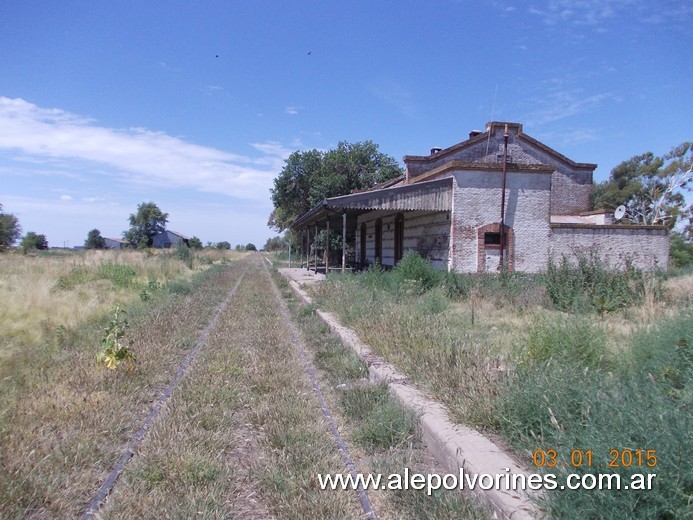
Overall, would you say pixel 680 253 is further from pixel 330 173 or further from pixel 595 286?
pixel 330 173

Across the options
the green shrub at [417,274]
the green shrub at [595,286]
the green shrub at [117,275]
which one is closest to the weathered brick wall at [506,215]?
the green shrub at [417,274]

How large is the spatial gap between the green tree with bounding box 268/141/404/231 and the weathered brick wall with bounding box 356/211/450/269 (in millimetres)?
11309

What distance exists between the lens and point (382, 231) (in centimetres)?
2566

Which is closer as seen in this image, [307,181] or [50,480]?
[50,480]

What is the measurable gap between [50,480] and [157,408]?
1.65 meters

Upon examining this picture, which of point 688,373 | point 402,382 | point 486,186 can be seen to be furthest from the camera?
point 486,186

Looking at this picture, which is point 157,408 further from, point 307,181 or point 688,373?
point 307,181

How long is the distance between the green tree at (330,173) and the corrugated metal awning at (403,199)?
19199 mm

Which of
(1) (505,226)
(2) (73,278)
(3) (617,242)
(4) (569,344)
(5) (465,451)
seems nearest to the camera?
(5) (465,451)

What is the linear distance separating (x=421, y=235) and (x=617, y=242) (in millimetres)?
7548

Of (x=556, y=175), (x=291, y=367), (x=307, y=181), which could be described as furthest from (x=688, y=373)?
(x=307, y=181)

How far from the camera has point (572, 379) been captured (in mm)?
3891

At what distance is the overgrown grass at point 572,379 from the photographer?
2465mm
